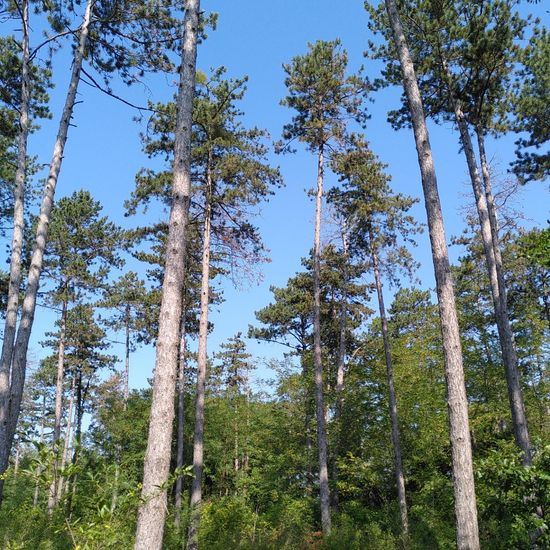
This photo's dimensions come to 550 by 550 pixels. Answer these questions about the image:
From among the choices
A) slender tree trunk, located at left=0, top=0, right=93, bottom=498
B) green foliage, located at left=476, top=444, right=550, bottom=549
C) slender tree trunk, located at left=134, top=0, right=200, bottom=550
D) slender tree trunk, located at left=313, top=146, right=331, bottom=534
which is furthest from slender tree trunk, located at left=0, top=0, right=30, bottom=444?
slender tree trunk, located at left=313, top=146, right=331, bottom=534

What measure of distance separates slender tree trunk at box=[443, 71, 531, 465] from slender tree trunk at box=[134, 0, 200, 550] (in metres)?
7.56

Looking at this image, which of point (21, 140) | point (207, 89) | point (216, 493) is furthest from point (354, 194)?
point (216, 493)

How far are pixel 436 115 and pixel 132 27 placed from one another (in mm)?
7747

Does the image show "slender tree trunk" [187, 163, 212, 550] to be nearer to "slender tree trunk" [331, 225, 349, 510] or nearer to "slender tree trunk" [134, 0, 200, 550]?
"slender tree trunk" [331, 225, 349, 510]

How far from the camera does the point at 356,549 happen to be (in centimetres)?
1075

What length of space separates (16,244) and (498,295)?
35.4 ft

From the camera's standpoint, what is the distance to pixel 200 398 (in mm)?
12914

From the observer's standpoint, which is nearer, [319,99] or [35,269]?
[35,269]

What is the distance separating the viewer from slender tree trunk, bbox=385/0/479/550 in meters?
5.29

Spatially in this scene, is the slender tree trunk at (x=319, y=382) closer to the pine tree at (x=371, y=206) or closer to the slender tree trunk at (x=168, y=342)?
the pine tree at (x=371, y=206)

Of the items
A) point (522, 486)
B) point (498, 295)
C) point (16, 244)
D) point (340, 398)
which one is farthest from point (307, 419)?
point (522, 486)

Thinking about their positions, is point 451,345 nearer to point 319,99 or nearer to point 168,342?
point 168,342

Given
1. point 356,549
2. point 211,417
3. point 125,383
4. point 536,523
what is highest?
point 125,383

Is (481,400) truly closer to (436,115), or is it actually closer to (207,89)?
(436,115)
